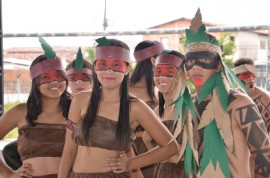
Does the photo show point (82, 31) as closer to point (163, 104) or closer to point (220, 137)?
point (163, 104)

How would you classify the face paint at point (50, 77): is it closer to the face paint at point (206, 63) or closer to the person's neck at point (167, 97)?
the person's neck at point (167, 97)

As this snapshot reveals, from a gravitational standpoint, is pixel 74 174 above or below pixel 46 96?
below

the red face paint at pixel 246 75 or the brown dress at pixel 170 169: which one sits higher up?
the red face paint at pixel 246 75

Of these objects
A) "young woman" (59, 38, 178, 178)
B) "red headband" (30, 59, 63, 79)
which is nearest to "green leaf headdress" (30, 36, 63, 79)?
"red headband" (30, 59, 63, 79)

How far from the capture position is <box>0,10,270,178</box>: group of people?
2221mm

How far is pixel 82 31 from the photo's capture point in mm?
5250

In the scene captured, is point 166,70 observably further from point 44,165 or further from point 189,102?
point 44,165

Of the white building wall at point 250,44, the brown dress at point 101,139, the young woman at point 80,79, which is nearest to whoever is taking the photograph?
the brown dress at point 101,139

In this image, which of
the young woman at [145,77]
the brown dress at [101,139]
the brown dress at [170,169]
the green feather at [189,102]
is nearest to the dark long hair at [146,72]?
the young woman at [145,77]

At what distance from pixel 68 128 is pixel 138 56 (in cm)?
124

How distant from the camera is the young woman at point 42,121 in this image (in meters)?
3.05

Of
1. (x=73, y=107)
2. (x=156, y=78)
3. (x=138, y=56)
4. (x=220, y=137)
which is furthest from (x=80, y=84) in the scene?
(x=220, y=137)

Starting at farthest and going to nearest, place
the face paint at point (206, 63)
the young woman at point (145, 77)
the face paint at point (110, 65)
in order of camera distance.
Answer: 1. the young woman at point (145, 77)
2. the face paint at point (110, 65)
3. the face paint at point (206, 63)

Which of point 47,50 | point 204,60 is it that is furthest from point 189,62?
point 47,50
